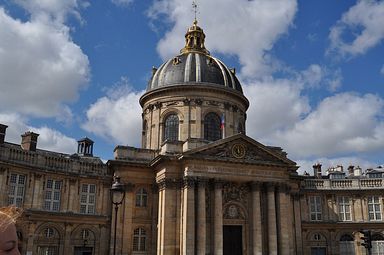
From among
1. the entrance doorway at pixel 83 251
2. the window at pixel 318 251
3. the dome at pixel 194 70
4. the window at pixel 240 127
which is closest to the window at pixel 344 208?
the window at pixel 318 251

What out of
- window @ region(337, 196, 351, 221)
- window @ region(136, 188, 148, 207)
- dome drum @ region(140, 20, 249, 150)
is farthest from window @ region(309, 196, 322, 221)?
window @ region(136, 188, 148, 207)

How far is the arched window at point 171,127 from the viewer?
4194 cm

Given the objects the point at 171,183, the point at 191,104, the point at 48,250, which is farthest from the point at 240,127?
the point at 48,250

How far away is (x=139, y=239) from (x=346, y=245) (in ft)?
69.6

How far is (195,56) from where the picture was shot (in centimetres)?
4556

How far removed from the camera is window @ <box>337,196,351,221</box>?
42625 mm

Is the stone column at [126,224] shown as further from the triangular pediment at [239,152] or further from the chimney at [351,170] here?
the chimney at [351,170]

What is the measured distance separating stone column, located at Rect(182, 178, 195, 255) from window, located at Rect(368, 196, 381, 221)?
20.8 metres

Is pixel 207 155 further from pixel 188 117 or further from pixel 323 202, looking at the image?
pixel 323 202

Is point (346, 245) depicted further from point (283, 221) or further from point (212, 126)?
point (212, 126)

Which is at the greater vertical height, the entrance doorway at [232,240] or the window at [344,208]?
the window at [344,208]

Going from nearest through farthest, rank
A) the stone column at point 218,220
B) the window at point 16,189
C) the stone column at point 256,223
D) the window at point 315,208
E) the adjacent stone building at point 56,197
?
1. the window at point 16,189
2. the adjacent stone building at point 56,197
3. the stone column at point 218,220
4. the stone column at point 256,223
5. the window at point 315,208

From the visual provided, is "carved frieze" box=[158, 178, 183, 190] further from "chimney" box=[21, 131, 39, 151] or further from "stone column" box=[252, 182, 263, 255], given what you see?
"chimney" box=[21, 131, 39, 151]

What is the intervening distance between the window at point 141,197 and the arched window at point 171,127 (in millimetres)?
7010
